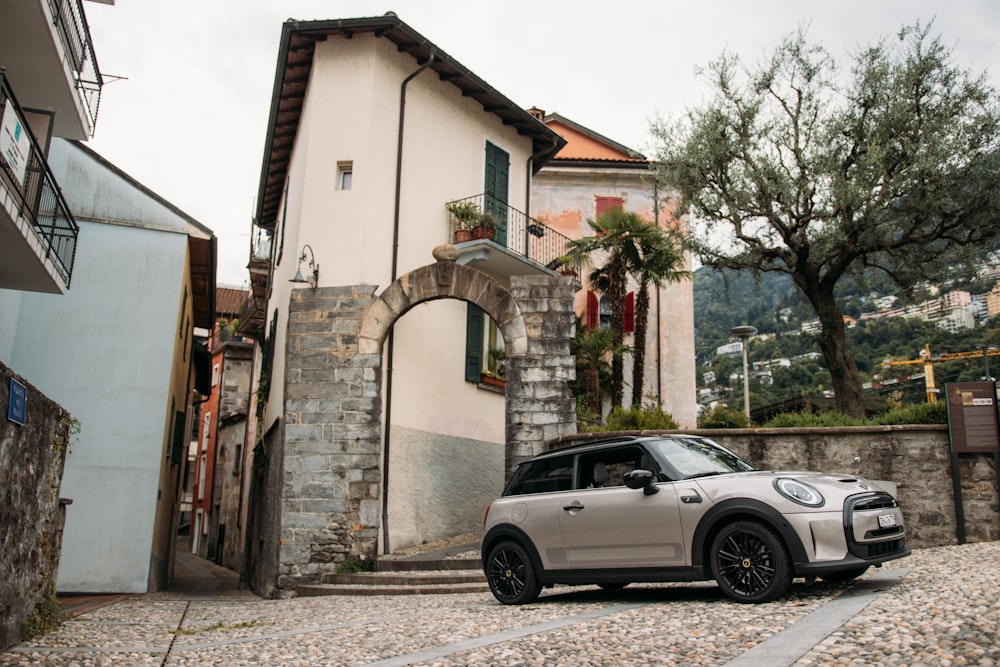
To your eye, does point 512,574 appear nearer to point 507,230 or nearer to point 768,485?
point 768,485

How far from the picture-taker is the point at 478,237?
59.0 feet

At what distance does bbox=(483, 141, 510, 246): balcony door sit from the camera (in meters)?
19.6

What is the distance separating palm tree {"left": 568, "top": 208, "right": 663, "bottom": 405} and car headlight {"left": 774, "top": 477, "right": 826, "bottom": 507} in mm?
15013

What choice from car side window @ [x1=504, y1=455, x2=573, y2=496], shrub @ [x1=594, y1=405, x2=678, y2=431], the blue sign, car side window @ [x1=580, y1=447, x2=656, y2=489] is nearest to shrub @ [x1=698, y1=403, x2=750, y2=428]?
shrub @ [x1=594, y1=405, x2=678, y2=431]

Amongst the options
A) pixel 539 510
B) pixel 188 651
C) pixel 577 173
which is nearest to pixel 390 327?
pixel 539 510

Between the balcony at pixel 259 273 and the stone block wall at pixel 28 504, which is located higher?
the balcony at pixel 259 273

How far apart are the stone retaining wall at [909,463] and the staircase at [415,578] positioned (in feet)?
12.8

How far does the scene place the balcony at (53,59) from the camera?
11312mm

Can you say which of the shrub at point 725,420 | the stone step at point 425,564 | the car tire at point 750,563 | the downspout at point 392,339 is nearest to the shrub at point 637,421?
the shrub at point 725,420

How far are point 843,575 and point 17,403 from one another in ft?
21.8

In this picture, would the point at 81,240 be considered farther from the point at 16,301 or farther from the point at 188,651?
the point at 188,651

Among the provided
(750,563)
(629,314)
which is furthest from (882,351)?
(750,563)

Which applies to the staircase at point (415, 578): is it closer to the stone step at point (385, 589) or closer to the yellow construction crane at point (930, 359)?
the stone step at point (385, 589)

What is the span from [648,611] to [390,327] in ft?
30.2
